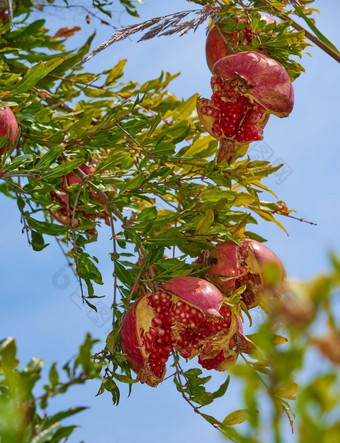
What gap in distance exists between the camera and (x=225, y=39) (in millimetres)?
2045

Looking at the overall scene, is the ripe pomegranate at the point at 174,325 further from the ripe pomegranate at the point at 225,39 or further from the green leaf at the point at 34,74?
the ripe pomegranate at the point at 225,39

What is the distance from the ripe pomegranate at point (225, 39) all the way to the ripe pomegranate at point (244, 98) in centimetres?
20

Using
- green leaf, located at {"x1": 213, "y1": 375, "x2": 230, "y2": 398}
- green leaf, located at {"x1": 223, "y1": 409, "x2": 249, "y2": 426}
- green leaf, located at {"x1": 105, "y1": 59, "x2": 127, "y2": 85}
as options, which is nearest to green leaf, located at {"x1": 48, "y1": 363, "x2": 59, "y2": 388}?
green leaf, located at {"x1": 223, "y1": 409, "x2": 249, "y2": 426}

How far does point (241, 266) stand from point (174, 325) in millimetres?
325

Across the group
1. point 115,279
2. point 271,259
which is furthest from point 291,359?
point 115,279

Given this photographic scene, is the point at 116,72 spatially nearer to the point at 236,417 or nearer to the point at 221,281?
the point at 221,281

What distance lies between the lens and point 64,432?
856 millimetres

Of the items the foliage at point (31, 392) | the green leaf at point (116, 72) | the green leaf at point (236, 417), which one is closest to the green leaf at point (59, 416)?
the foliage at point (31, 392)

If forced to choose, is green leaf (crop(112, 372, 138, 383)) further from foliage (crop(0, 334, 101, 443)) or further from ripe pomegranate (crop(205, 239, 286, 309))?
foliage (crop(0, 334, 101, 443))

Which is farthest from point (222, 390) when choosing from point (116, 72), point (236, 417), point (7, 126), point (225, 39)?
point (116, 72)

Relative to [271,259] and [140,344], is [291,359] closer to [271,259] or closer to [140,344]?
[140,344]

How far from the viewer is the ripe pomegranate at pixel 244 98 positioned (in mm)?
1806

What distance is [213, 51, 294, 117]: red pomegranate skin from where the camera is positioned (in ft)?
5.90

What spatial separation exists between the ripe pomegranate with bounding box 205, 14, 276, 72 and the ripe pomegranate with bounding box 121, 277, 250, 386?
2.96 feet
